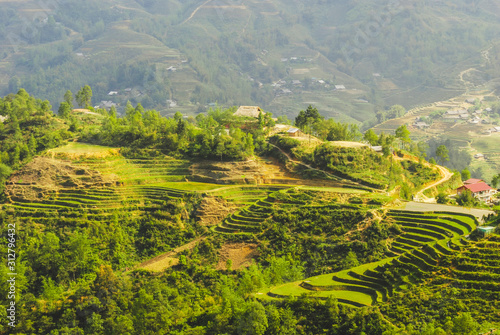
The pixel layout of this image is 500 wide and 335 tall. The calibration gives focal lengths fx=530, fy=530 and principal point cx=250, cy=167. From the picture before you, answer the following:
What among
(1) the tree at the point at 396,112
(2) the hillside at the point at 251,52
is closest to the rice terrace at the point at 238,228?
(1) the tree at the point at 396,112

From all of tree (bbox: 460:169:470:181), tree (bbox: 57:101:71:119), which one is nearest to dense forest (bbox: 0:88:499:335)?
tree (bbox: 57:101:71:119)

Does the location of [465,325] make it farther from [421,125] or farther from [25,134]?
[421,125]

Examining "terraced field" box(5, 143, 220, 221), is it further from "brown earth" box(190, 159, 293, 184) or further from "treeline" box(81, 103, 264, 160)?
"treeline" box(81, 103, 264, 160)

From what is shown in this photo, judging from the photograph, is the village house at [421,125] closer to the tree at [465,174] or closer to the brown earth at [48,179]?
the tree at [465,174]

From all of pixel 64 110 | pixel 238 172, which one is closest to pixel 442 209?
pixel 238 172

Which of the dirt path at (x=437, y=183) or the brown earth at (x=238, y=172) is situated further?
the brown earth at (x=238, y=172)

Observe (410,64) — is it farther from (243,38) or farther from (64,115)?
(64,115)

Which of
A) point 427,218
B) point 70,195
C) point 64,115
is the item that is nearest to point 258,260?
point 427,218
